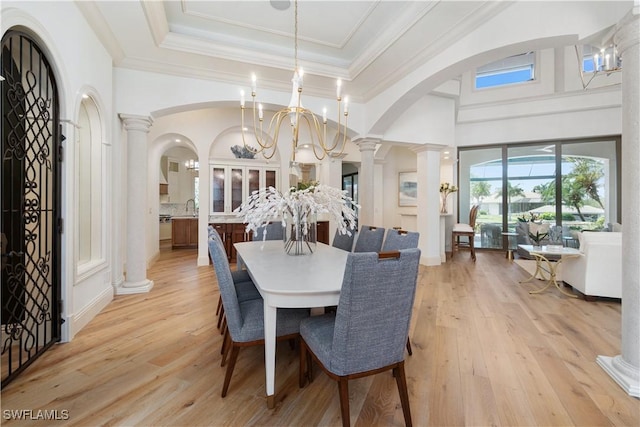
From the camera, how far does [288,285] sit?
147cm

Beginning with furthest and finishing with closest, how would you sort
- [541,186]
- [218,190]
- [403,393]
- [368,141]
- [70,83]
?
[541,186] < [218,190] < [368,141] < [70,83] < [403,393]

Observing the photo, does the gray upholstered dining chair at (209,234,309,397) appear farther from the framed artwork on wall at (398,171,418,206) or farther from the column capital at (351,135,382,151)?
the framed artwork on wall at (398,171,418,206)

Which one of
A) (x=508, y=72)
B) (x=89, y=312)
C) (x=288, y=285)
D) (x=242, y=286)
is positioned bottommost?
(x=89, y=312)

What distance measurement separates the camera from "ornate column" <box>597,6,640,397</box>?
1.71 metres

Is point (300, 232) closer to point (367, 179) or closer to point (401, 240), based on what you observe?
point (401, 240)

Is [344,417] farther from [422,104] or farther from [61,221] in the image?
[422,104]

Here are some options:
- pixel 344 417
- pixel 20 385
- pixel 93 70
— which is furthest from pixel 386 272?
pixel 93 70

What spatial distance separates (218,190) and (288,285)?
4430mm

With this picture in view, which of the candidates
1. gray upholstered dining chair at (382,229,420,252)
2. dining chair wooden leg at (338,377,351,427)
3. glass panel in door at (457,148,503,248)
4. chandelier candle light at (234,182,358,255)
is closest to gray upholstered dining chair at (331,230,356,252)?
gray upholstered dining chair at (382,229,420,252)

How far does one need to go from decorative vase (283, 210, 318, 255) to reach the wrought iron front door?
177cm

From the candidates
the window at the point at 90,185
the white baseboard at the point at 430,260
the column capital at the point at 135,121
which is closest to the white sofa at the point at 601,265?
the white baseboard at the point at 430,260

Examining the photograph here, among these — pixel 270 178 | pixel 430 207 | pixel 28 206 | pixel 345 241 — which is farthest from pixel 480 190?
pixel 28 206

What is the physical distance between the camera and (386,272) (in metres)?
1.24

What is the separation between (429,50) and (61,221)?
3.78 metres
